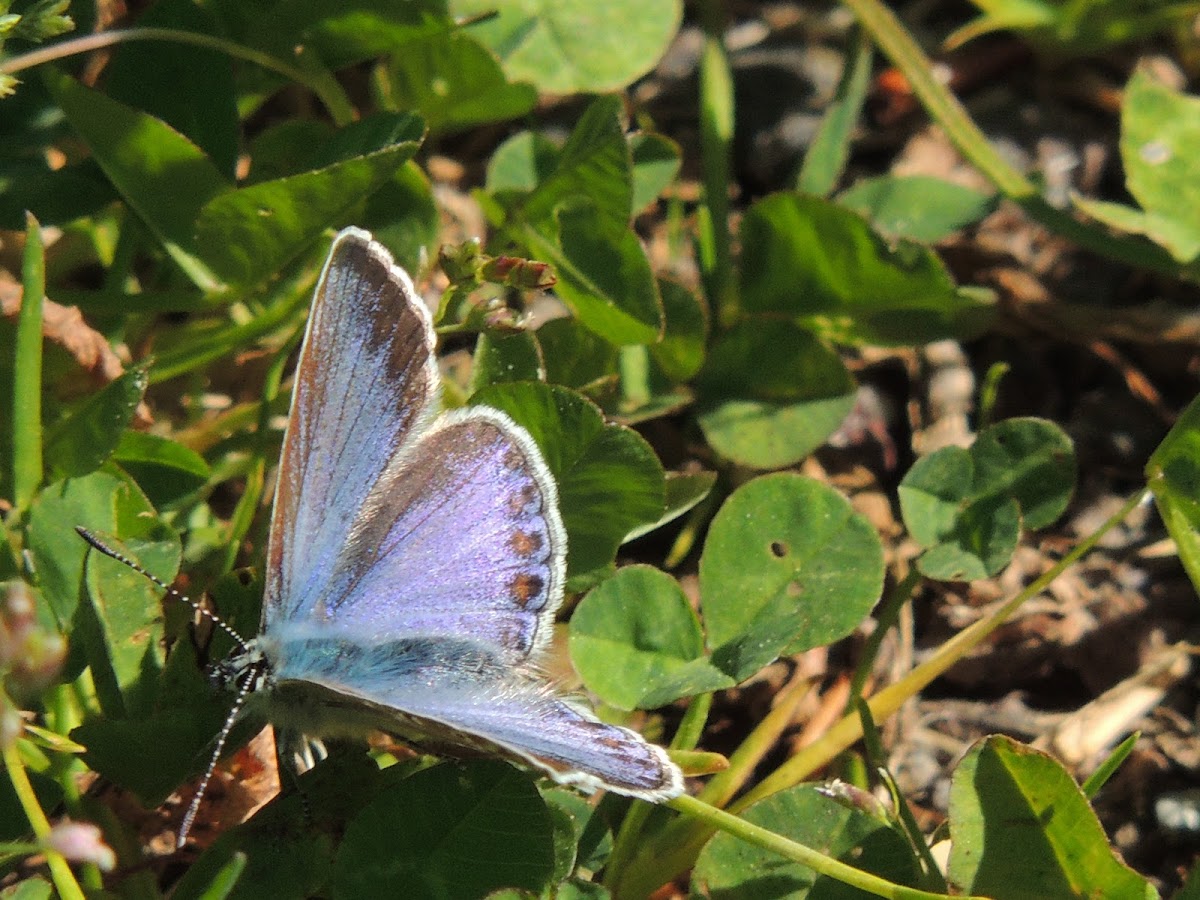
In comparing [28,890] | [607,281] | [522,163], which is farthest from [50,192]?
[28,890]

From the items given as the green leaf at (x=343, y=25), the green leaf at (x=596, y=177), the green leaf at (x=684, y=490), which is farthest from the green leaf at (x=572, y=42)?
the green leaf at (x=684, y=490)

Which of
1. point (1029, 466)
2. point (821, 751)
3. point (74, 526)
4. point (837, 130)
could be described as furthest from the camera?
point (837, 130)

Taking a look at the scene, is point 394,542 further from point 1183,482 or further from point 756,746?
point 1183,482

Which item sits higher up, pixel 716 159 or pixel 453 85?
pixel 453 85

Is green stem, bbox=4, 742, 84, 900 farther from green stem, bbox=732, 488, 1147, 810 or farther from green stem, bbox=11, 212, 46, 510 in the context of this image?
green stem, bbox=732, 488, 1147, 810

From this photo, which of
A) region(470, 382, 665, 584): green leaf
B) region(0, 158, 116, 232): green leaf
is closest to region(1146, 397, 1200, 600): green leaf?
region(470, 382, 665, 584): green leaf

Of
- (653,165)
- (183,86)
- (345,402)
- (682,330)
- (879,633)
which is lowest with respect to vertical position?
(879,633)
